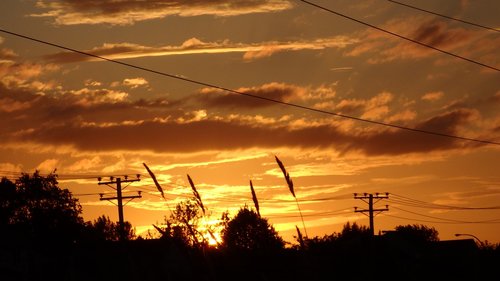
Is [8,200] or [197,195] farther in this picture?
[8,200]

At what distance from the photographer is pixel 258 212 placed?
881cm

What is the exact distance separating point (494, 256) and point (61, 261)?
38.0 meters

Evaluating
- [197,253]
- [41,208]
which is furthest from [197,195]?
[41,208]

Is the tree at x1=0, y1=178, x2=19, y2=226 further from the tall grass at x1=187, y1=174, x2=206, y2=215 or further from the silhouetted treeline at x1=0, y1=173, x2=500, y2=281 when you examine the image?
the tall grass at x1=187, y1=174, x2=206, y2=215

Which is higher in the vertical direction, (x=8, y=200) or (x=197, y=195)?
(x=8, y=200)

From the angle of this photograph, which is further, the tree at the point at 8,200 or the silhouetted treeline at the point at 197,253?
the tree at the point at 8,200

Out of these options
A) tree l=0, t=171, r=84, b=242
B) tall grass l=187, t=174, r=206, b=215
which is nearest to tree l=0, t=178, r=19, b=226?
tree l=0, t=171, r=84, b=242

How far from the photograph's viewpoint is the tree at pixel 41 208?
332 ft

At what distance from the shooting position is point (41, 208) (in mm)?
104312

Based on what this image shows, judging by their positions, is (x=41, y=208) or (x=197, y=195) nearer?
(x=197, y=195)

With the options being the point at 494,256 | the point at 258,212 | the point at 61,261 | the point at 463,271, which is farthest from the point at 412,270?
the point at 61,261

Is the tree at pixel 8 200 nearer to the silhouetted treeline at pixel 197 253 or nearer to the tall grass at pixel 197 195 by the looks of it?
the silhouetted treeline at pixel 197 253

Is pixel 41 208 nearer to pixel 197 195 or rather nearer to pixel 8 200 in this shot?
pixel 8 200

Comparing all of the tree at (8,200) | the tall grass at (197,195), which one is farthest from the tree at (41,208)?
the tall grass at (197,195)
